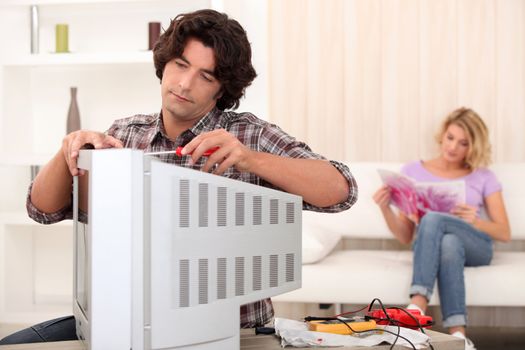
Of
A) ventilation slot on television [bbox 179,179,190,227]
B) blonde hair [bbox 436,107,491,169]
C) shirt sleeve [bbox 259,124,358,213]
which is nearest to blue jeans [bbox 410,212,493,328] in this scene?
blonde hair [bbox 436,107,491,169]

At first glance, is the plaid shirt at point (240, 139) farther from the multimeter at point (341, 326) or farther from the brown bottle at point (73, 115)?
the brown bottle at point (73, 115)

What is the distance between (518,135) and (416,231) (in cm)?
83

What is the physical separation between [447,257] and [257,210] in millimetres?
2231

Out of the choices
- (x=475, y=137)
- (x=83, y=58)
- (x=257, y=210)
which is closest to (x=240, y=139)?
(x=257, y=210)

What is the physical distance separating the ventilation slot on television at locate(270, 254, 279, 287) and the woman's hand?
7.91ft

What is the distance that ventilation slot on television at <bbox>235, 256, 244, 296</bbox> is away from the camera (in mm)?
1261

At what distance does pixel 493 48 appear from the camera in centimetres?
409

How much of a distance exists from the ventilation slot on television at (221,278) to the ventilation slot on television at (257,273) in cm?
7

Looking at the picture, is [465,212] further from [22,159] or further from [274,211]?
[274,211]

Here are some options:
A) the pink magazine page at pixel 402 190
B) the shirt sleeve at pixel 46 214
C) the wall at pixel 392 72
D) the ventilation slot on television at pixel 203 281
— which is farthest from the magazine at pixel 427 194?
the ventilation slot on television at pixel 203 281

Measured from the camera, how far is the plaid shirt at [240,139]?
5.51ft

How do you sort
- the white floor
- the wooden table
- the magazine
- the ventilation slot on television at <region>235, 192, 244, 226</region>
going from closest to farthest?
the ventilation slot on television at <region>235, 192, 244, 226</region> → the wooden table → the magazine → the white floor

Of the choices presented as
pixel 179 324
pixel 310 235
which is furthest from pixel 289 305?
pixel 179 324

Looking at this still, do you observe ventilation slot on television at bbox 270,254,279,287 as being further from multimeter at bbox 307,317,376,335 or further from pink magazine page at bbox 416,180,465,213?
pink magazine page at bbox 416,180,465,213
